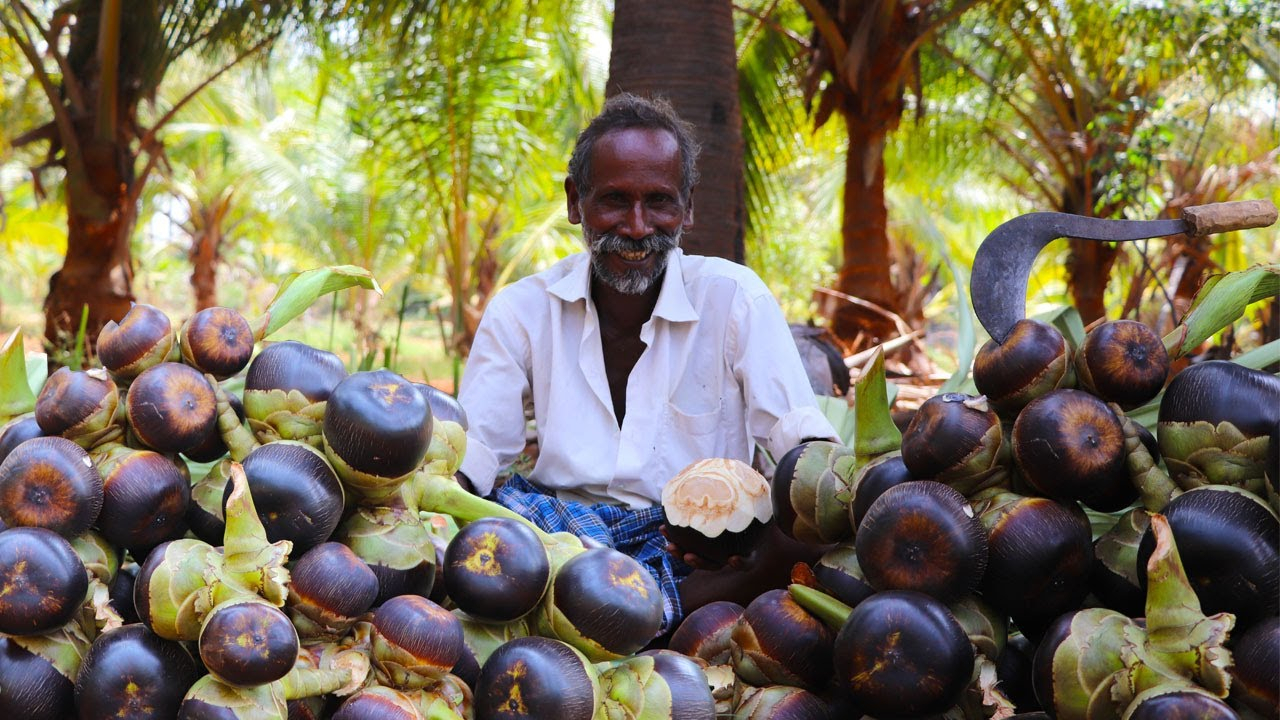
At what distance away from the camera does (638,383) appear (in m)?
2.90

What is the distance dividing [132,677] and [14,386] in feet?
1.93

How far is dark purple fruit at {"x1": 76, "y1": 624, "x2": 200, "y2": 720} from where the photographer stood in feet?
4.04

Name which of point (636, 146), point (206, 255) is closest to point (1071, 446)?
point (636, 146)

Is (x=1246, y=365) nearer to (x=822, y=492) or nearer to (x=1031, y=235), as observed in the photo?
(x=1031, y=235)

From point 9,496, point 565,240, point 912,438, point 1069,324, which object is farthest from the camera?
point 565,240

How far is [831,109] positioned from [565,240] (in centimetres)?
727

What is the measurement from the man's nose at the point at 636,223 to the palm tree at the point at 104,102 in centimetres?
477

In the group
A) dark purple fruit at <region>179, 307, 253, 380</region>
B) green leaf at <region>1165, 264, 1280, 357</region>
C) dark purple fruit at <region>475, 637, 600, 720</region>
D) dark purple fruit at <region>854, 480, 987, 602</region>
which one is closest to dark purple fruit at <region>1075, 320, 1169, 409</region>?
green leaf at <region>1165, 264, 1280, 357</region>

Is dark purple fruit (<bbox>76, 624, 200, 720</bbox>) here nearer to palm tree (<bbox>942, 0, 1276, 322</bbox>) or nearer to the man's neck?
the man's neck

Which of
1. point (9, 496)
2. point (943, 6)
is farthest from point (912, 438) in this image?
point (943, 6)

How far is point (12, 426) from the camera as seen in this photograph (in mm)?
1521

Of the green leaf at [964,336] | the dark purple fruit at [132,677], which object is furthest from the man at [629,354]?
the dark purple fruit at [132,677]

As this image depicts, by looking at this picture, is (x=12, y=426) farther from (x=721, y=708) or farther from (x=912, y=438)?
(x=912, y=438)

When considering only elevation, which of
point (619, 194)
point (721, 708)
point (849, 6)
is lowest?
point (721, 708)
